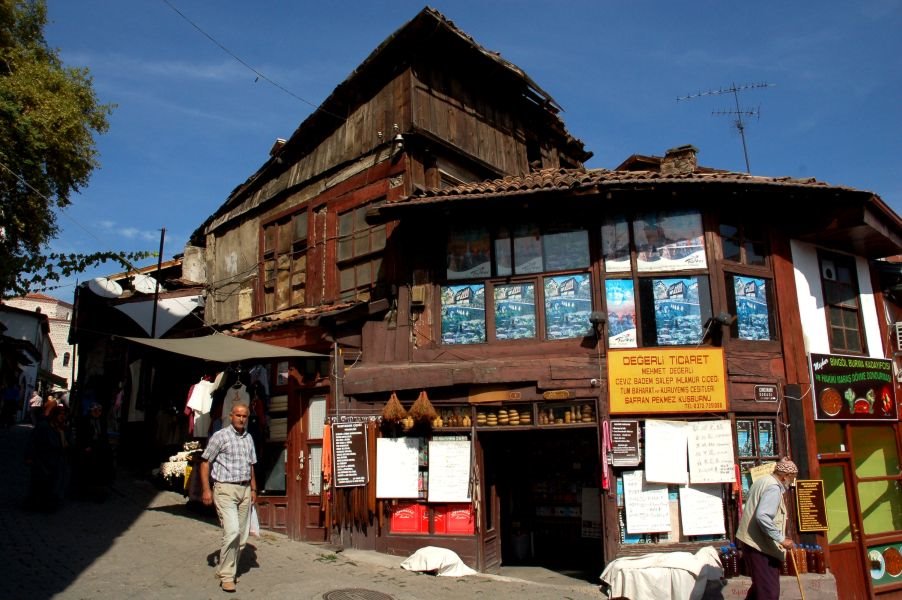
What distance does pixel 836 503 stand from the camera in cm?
1123

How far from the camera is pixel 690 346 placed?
33.5 ft

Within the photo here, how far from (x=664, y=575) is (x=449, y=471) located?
11.2 feet

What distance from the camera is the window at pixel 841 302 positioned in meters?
11.8

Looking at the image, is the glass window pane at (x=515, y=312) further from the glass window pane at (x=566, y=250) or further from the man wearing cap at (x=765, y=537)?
the man wearing cap at (x=765, y=537)

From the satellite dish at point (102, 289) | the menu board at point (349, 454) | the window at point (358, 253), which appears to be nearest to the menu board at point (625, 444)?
the menu board at point (349, 454)

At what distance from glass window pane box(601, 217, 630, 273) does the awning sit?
16.5 feet

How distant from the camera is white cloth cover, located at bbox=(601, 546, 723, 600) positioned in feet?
28.6

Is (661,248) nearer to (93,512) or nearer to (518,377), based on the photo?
(518,377)

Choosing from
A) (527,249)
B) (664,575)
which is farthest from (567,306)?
(664,575)

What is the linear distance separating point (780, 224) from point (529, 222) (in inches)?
167

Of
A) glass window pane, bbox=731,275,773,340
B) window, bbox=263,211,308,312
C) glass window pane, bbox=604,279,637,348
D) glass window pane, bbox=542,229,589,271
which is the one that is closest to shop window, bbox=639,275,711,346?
glass window pane, bbox=604,279,637,348

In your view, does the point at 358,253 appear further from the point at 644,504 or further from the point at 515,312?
the point at 644,504

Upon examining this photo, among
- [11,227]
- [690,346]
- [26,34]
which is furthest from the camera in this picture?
[26,34]

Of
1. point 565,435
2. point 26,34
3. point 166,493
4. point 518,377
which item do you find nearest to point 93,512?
point 166,493
